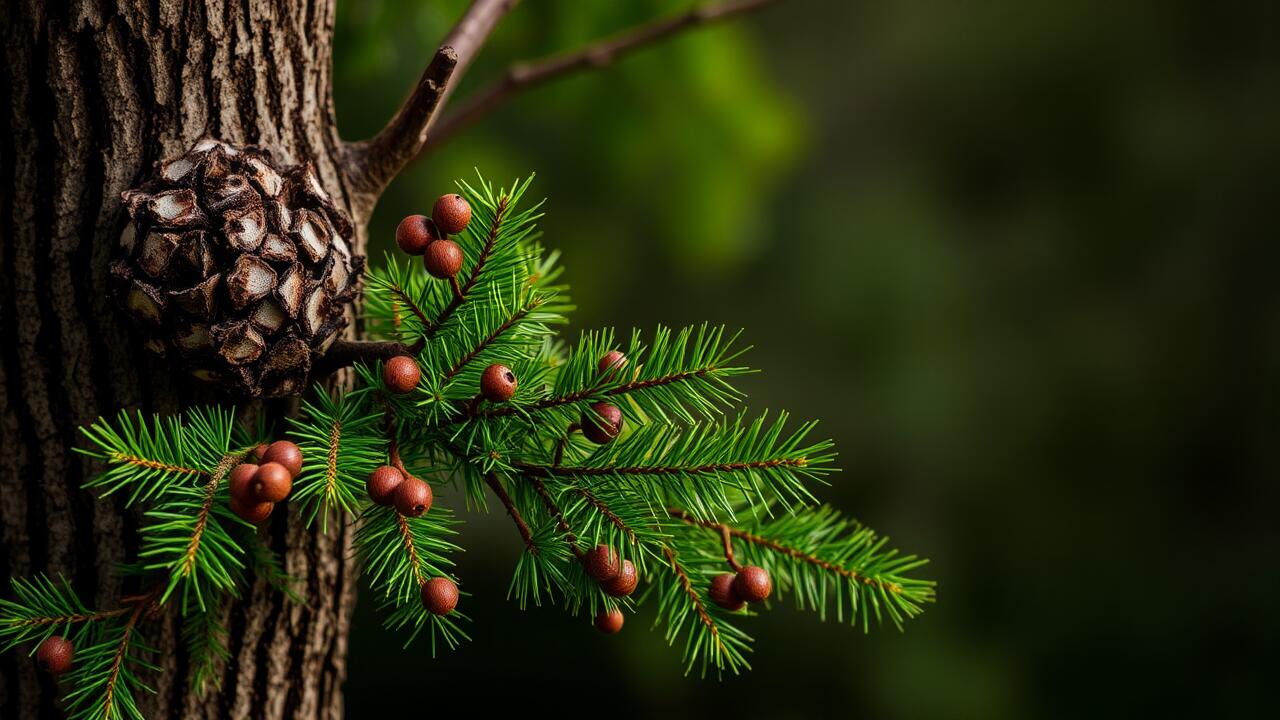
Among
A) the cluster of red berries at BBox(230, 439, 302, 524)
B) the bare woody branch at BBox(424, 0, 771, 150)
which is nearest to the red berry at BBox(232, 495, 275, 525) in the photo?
the cluster of red berries at BBox(230, 439, 302, 524)

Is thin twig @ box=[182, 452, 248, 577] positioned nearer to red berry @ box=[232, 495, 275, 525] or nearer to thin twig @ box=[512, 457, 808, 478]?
red berry @ box=[232, 495, 275, 525]

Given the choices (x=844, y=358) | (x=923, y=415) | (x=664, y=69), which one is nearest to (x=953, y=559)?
(x=923, y=415)

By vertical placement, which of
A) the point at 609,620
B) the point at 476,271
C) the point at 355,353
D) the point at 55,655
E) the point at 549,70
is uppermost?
the point at 549,70

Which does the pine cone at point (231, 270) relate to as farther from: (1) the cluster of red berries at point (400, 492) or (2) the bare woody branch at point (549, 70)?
(2) the bare woody branch at point (549, 70)

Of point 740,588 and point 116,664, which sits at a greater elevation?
point 740,588

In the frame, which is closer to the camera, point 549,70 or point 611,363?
point 611,363

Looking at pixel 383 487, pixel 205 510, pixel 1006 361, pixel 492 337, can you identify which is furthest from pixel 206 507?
pixel 1006 361

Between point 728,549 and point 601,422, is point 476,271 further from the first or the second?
point 728,549

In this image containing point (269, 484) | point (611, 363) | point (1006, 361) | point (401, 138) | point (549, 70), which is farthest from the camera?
point (1006, 361)
